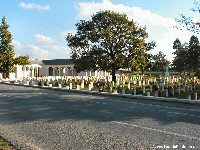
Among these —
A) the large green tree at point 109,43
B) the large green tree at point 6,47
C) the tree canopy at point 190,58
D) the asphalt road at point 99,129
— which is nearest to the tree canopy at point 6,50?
the large green tree at point 6,47

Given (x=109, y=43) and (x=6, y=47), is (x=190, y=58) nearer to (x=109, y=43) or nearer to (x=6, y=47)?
(x=109, y=43)

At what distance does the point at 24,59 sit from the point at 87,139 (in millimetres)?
53990

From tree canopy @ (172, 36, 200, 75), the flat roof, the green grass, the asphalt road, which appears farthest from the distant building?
the green grass

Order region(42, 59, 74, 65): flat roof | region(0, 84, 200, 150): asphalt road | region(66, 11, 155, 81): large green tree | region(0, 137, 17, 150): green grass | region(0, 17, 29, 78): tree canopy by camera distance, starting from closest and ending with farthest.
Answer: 1. region(0, 137, 17, 150): green grass
2. region(0, 84, 200, 150): asphalt road
3. region(66, 11, 155, 81): large green tree
4. region(0, 17, 29, 78): tree canopy
5. region(42, 59, 74, 65): flat roof

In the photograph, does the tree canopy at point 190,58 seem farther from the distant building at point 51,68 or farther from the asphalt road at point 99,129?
the asphalt road at point 99,129

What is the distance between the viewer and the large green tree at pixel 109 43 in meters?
36.8

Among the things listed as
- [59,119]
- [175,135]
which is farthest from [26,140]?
[175,135]

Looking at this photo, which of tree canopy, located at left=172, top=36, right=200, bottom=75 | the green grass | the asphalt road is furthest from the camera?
tree canopy, located at left=172, top=36, right=200, bottom=75

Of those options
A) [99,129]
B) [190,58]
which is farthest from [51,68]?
[99,129]

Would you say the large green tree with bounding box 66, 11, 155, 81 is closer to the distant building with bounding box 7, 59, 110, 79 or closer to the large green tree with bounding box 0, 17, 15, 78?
the large green tree with bounding box 0, 17, 15, 78

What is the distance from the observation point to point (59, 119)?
1186 centimetres

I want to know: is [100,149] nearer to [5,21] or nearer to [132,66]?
[132,66]

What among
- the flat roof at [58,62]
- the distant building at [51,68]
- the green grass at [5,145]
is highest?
the flat roof at [58,62]

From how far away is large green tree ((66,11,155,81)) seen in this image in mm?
36750
